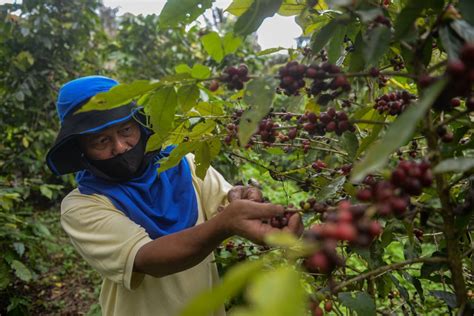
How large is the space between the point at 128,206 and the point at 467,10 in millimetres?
1110

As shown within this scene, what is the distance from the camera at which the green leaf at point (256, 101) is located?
61cm

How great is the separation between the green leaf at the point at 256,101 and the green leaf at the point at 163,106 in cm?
19

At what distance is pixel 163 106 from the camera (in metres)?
0.77

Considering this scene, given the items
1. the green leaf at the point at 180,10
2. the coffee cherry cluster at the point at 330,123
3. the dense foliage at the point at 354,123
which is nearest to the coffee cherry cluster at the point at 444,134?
the dense foliage at the point at 354,123

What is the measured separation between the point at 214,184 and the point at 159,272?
0.56 metres

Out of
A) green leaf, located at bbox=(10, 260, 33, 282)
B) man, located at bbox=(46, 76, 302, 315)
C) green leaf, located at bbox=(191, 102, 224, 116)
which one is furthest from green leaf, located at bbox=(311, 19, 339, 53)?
green leaf, located at bbox=(10, 260, 33, 282)

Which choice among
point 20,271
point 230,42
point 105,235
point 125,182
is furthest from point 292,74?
point 20,271

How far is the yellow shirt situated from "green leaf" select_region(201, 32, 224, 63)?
615 millimetres

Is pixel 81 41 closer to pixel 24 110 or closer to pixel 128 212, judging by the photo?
pixel 24 110

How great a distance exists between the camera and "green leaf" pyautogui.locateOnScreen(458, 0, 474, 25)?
0.51 meters

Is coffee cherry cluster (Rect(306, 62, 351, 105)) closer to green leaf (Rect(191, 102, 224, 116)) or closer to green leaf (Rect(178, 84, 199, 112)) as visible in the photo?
green leaf (Rect(178, 84, 199, 112))

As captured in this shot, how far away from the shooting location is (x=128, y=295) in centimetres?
141

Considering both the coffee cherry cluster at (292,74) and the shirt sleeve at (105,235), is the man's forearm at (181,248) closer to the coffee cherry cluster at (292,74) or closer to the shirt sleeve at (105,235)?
the shirt sleeve at (105,235)

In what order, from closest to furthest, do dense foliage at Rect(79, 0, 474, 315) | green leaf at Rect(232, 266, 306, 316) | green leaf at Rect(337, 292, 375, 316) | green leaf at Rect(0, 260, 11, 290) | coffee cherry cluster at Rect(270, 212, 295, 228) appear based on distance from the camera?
green leaf at Rect(232, 266, 306, 316) < dense foliage at Rect(79, 0, 474, 315) < coffee cherry cluster at Rect(270, 212, 295, 228) < green leaf at Rect(337, 292, 375, 316) < green leaf at Rect(0, 260, 11, 290)
